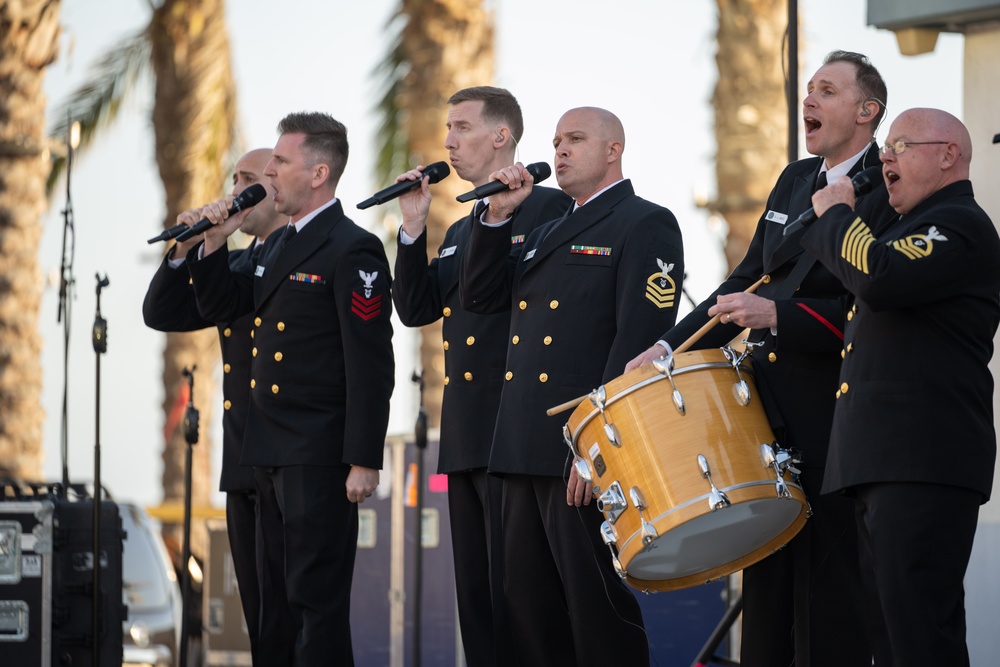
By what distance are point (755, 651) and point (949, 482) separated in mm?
814

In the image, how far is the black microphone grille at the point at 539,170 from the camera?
4.64m

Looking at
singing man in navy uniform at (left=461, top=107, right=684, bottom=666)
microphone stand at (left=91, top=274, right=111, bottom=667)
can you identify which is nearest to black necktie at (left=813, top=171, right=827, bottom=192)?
singing man in navy uniform at (left=461, top=107, right=684, bottom=666)

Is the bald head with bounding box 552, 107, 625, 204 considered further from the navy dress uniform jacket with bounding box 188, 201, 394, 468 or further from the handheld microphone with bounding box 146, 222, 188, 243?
the handheld microphone with bounding box 146, 222, 188, 243

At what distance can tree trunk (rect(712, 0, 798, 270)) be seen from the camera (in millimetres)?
11617

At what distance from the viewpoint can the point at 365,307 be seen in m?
5.27

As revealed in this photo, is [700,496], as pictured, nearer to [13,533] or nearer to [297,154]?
[297,154]

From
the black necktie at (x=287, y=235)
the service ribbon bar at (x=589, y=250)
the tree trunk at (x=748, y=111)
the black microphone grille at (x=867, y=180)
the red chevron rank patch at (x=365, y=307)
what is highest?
the tree trunk at (x=748, y=111)

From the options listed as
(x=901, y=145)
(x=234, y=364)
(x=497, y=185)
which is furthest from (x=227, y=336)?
(x=901, y=145)

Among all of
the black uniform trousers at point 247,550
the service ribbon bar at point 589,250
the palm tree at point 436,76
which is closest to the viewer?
the service ribbon bar at point 589,250

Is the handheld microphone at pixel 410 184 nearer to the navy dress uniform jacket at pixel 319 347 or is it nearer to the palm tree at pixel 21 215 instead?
the navy dress uniform jacket at pixel 319 347

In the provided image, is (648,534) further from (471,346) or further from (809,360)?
(471,346)

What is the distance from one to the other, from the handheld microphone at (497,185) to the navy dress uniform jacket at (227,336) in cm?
144

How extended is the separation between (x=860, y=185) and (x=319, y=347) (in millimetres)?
2119

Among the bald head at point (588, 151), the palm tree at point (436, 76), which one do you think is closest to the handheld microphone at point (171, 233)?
the bald head at point (588, 151)
